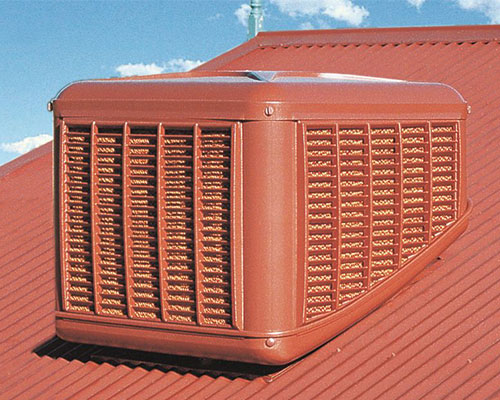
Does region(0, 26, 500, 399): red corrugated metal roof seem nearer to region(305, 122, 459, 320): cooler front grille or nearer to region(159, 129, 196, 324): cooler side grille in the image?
region(305, 122, 459, 320): cooler front grille

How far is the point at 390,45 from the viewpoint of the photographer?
32.4 feet

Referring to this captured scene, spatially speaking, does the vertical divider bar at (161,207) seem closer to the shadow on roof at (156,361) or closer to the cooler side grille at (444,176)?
the shadow on roof at (156,361)

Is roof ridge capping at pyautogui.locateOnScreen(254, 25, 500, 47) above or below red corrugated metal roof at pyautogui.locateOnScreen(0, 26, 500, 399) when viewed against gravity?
above

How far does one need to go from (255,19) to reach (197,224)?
763 cm

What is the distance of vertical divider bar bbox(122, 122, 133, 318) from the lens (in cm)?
470

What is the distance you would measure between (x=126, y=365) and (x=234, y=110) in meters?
1.77

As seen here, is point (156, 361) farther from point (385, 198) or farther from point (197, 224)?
point (385, 198)

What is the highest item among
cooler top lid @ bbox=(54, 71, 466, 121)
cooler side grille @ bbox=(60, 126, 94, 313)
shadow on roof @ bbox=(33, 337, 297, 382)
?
Result: cooler top lid @ bbox=(54, 71, 466, 121)

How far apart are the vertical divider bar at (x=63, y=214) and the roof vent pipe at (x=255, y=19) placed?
268 inches

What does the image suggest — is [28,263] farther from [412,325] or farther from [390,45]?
[390,45]

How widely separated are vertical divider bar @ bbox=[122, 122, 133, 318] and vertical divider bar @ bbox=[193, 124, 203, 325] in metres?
0.42

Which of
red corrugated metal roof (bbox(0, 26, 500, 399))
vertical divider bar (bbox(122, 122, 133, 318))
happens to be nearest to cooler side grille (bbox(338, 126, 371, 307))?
red corrugated metal roof (bbox(0, 26, 500, 399))

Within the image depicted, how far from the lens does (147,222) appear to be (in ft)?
15.5

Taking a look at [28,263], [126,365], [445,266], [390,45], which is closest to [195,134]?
[126,365]
